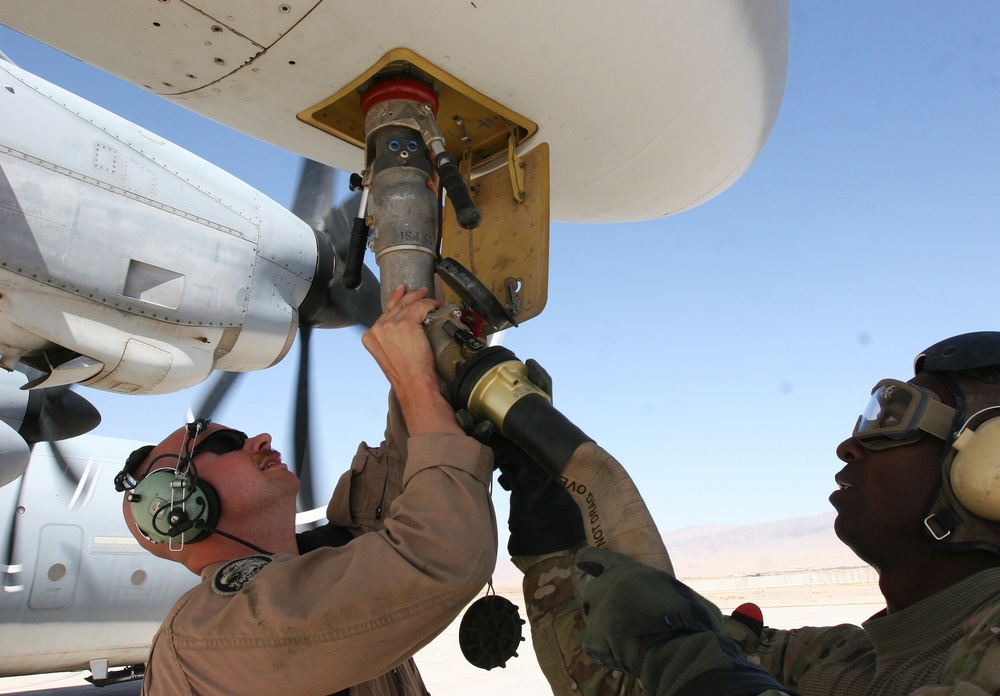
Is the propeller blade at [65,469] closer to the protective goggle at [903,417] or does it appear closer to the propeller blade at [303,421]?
the propeller blade at [303,421]

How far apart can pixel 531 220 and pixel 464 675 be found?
1403 centimetres

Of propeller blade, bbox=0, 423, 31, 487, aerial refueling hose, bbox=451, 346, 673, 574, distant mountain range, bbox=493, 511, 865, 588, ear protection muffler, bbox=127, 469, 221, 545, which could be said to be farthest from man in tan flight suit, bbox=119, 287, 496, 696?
distant mountain range, bbox=493, 511, 865, 588

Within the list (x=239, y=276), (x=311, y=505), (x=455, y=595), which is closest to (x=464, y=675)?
(x=311, y=505)

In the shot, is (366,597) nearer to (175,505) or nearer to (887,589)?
(175,505)

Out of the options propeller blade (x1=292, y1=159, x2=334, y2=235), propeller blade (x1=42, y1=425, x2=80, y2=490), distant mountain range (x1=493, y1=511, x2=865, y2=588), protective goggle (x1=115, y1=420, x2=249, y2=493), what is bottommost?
protective goggle (x1=115, y1=420, x2=249, y2=493)

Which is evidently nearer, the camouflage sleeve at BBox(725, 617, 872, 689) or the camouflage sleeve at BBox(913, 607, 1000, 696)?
the camouflage sleeve at BBox(913, 607, 1000, 696)

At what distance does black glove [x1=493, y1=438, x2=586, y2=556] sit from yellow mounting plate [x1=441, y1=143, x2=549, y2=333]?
50 centimetres

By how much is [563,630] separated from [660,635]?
0.76 metres

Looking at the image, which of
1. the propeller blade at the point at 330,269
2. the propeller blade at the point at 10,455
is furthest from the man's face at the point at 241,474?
the propeller blade at the point at 10,455

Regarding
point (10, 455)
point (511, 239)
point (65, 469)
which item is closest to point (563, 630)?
point (511, 239)

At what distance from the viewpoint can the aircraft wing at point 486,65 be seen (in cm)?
210

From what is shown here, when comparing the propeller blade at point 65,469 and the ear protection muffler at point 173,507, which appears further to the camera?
the propeller blade at point 65,469

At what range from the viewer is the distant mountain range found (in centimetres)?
7331

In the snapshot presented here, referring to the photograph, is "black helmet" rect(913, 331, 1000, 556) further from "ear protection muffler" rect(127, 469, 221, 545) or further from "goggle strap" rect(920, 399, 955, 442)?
"ear protection muffler" rect(127, 469, 221, 545)
